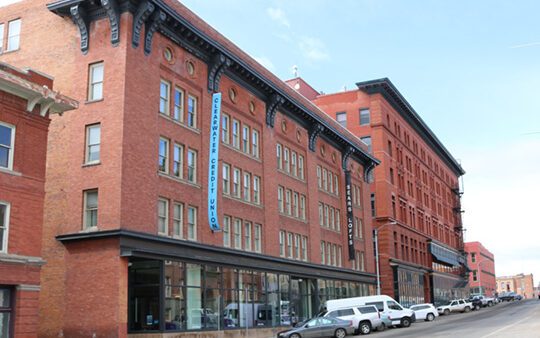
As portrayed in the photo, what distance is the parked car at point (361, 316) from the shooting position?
4081 centimetres

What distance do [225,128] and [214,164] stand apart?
4.10m

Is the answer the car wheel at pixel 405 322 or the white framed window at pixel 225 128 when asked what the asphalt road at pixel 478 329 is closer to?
the car wheel at pixel 405 322

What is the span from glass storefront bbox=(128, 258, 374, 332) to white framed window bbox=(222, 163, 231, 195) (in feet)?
15.4

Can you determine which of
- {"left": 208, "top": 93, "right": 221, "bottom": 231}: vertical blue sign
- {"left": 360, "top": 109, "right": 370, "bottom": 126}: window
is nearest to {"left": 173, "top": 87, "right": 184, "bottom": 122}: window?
{"left": 208, "top": 93, "right": 221, "bottom": 231}: vertical blue sign

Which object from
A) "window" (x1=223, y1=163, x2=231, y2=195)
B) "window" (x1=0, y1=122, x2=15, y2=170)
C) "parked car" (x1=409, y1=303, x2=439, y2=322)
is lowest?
"parked car" (x1=409, y1=303, x2=439, y2=322)

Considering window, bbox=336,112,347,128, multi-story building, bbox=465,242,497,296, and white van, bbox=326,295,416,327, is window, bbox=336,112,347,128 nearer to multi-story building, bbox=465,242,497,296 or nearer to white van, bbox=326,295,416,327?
white van, bbox=326,295,416,327

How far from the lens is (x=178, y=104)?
35.4 m

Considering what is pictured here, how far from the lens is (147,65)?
32.9m

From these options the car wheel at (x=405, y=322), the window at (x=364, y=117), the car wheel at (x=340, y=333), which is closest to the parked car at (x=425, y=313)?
the car wheel at (x=405, y=322)

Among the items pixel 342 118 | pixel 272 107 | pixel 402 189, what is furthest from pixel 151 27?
pixel 402 189

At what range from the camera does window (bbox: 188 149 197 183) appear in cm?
3550

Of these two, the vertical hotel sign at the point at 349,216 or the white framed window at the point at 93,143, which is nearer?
the white framed window at the point at 93,143

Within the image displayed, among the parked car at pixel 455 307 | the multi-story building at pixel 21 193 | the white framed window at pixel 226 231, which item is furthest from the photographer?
the parked car at pixel 455 307

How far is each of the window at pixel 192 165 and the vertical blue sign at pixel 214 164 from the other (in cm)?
91
